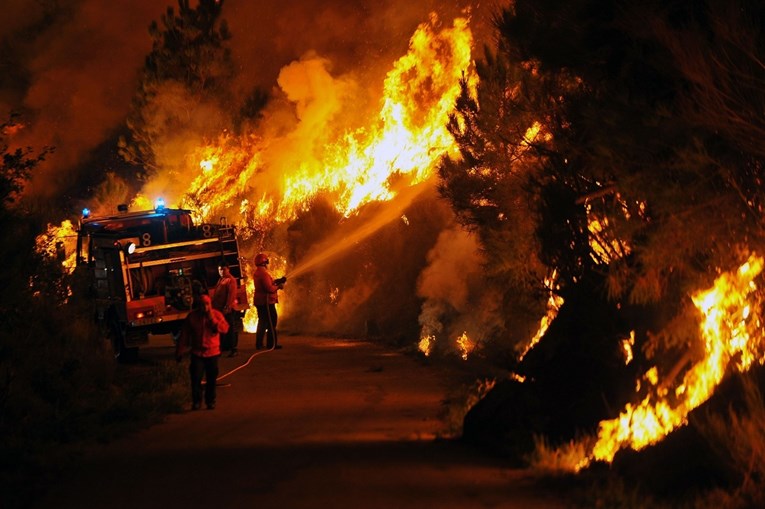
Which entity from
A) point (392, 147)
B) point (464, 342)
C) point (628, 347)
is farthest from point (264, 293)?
point (392, 147)

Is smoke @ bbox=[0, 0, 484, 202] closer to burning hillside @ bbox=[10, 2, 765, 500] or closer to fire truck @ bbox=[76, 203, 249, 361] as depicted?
burning hillside @ bbox=[10, 2, 765, 500]

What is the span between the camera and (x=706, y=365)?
8719 millimetres

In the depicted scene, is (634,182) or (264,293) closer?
(634,182)

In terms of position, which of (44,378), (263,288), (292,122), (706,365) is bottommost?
(706,365)

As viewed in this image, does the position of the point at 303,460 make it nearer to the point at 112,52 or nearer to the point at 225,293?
the point at 225,293

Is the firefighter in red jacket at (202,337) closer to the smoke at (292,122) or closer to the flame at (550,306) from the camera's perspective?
the flame at (550,306)

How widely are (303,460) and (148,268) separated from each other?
11.2 m

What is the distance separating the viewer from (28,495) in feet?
28.9

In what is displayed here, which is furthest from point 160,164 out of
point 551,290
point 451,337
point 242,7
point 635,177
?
point 635,177

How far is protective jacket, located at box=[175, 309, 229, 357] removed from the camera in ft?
43.4

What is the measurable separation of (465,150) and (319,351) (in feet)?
17.7

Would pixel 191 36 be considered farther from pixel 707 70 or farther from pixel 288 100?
pixel 707 70

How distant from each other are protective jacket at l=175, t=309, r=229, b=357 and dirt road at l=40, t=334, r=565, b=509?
861mm

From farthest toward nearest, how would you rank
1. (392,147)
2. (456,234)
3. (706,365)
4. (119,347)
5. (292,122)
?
(292,122)
(392,147)
(456,234)
(119,347)
(706,365)
